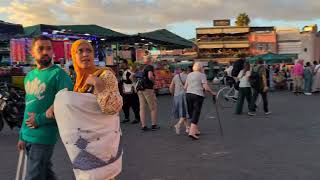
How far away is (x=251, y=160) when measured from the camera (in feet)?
24.1

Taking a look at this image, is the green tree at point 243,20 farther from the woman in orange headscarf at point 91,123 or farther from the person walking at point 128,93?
the woman in orange headscarf at point 91,123

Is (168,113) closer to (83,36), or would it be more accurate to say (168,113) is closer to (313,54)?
(83,36)

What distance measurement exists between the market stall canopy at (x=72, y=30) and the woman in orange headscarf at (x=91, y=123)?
16943 millimetres

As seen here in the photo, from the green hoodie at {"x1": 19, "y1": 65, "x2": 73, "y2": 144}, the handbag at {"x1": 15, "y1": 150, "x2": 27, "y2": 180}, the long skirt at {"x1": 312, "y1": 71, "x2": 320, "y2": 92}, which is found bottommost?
the long skirt at {"x1": 312, "y1": 71, "x2": 320, "y2": 92}

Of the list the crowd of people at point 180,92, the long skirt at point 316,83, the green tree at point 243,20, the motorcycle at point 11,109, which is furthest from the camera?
the green tree at point 243,20

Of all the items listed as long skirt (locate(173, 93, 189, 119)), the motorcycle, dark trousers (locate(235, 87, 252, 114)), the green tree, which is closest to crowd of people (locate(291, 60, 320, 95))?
dark trousers (locate(235, 87, 252, 114))

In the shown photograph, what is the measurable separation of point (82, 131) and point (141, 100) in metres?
7.97

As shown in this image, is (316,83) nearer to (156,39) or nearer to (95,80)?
(156,39)

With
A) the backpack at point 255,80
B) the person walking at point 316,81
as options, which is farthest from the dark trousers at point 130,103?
the person walking at point 316,81

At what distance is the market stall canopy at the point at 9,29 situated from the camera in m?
17.8

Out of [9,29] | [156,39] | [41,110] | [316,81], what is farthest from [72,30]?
[41,110]

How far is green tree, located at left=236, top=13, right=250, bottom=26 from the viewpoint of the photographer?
3499 inches

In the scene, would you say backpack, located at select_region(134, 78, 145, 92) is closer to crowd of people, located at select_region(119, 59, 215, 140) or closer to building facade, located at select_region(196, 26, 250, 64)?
crowd of people, located at select_region(119, 59, 215, 140)

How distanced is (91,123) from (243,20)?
88.4 meters
